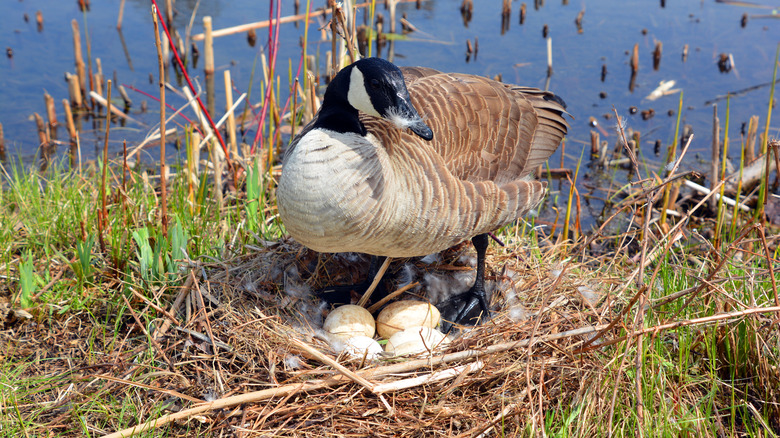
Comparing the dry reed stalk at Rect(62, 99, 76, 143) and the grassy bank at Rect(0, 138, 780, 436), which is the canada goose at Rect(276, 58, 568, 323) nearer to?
the grassy bank at Rect(0, 138, 780, 436)

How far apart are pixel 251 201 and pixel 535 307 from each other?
6.32 feet

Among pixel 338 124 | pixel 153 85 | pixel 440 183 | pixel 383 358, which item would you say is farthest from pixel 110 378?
pixel 153 85

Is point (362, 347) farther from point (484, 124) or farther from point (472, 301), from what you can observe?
point (484, 124)

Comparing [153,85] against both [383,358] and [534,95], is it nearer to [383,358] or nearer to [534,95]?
[534,95]

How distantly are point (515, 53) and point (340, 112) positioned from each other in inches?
251

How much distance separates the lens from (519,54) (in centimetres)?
890

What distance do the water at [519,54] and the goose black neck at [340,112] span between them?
414cm

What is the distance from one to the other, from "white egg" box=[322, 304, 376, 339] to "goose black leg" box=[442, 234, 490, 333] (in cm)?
57

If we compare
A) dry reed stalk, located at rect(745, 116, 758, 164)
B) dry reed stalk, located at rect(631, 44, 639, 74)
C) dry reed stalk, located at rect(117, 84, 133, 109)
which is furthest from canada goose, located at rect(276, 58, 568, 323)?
dry reed stalk, located at rect(631, 44, 639, 74)

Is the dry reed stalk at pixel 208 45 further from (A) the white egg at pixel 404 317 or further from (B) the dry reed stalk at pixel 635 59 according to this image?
(B) the dry reed stalk at pixel 635 59

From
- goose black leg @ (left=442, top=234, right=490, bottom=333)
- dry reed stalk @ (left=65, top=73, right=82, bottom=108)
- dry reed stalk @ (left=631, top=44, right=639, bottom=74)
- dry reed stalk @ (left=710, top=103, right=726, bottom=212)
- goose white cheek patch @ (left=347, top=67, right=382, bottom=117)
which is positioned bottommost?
goose black leg @ (left=442, top=234, right=490, bottom=333)

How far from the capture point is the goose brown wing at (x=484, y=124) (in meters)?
3.52

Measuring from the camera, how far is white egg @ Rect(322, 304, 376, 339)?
11.3ft

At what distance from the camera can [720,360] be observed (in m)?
3.18
